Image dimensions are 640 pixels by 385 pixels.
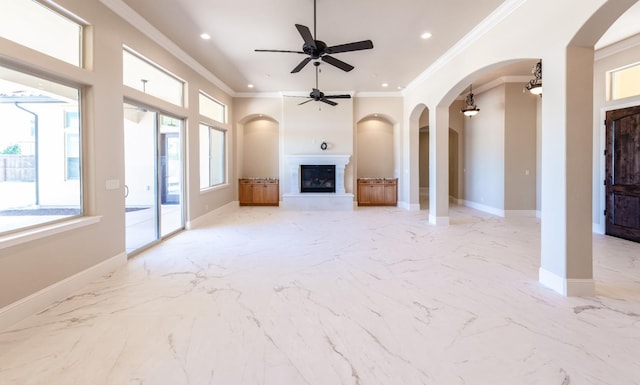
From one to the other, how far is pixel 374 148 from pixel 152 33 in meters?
7.55

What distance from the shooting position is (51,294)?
3.10m

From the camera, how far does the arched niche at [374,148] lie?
1081 centimetres

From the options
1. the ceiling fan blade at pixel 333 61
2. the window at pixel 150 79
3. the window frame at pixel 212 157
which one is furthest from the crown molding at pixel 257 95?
the ceiling fan blade at pixel 333 61

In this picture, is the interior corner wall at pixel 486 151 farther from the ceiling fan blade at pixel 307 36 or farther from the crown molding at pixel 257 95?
the ceiling fan blade at pixel 307 36

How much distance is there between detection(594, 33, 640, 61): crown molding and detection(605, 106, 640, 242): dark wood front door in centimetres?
104

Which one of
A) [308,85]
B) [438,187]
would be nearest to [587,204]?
[438,187]

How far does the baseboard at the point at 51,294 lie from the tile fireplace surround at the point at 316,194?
5.79 metres

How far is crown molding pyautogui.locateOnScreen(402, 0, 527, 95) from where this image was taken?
13.5ft

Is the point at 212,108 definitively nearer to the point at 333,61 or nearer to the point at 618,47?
the point at 333,61

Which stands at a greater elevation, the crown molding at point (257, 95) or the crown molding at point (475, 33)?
the crown molding at point (257, 95)

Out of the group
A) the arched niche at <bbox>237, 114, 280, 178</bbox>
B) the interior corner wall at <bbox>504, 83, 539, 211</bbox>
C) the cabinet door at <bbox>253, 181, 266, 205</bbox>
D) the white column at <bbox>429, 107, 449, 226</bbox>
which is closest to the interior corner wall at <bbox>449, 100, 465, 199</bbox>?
the interior corner wall at <bbox>504, 83, 539, 211</bbox>

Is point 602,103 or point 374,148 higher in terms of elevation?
point 602,103

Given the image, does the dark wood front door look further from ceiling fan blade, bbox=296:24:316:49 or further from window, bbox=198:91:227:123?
window, bbox=198:91:227:123

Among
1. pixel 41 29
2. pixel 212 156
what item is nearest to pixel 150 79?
pixel 41 29
